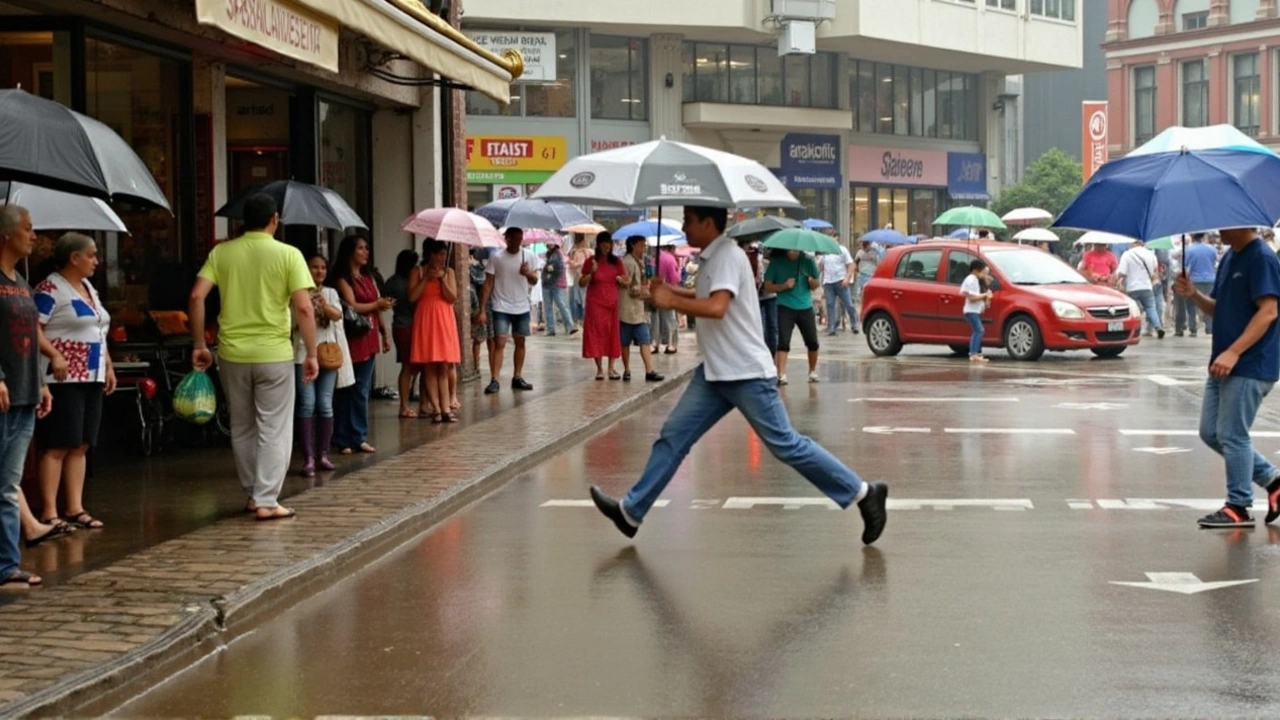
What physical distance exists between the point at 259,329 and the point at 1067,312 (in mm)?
16242

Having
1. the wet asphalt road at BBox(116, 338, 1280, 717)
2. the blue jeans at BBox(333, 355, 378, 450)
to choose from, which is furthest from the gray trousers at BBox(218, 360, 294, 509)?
the blue jeans at BBox(333, 355, 378, 450)

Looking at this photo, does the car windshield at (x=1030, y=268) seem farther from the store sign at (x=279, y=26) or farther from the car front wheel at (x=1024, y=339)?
the store sign at (x=279, y=26)

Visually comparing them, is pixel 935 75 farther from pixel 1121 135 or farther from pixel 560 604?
pixel 560 604

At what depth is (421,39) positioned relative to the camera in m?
14.0

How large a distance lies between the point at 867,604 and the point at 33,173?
4.14 metres

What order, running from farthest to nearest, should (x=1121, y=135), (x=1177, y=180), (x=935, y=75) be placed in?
1. (x=1121, y=135)
2. (x=935, y=75)
3. (x=1177, y=180)

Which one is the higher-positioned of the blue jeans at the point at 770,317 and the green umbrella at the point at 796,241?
the green umbrella at the point at 796,241

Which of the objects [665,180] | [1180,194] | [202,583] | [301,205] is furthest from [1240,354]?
[301,205]

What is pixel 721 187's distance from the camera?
33.2 feet

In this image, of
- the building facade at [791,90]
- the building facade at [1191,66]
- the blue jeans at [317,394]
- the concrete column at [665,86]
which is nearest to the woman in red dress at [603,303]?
the blue jeans at [317,394]

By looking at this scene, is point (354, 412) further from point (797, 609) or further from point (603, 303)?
point (603, 303)

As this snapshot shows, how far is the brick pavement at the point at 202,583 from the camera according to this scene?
6.34 meters

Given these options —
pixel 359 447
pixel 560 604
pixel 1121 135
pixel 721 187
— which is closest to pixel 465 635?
pixel 560 604

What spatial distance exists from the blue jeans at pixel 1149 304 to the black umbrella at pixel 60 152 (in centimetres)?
2398
